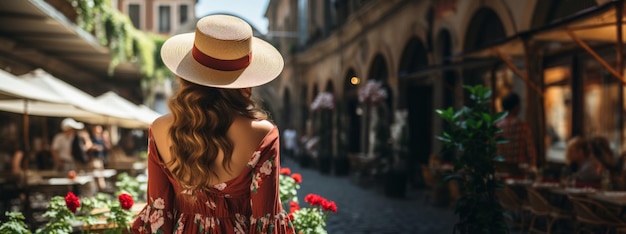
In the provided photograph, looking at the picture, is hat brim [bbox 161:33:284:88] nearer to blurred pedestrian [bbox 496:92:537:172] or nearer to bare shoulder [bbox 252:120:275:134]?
bare shoulder [bbox 252:120:275:134]

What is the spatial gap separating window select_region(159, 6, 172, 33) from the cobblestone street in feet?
105

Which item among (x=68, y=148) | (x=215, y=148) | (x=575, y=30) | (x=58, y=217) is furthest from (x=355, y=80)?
(x=215, y=148)

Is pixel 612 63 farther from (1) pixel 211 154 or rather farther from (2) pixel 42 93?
(1) pixel 211 154

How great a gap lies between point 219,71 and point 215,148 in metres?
0.30

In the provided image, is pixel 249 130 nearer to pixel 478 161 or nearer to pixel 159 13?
pixel 478 161

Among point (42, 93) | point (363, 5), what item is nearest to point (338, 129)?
point (363, 5)

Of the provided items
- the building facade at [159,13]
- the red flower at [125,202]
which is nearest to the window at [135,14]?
the building facade at [159,13]

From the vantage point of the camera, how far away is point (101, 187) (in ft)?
38.5

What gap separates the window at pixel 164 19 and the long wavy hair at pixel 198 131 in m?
43.5

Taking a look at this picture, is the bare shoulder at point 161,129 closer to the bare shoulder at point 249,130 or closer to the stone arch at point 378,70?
the bare shoulder at point 249,130

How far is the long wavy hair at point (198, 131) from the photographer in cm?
248

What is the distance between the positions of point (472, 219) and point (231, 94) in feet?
11.5

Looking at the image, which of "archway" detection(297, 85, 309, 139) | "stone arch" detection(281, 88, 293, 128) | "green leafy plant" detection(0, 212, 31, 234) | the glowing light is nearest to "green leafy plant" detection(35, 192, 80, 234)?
"green leafy plant" detection(0, 212, 31, 234)

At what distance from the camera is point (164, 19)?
147 feet
